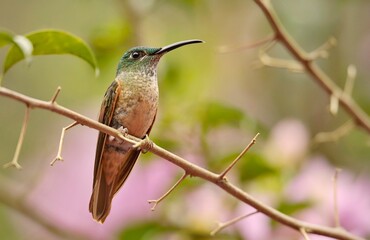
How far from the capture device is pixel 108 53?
1703 millimetres

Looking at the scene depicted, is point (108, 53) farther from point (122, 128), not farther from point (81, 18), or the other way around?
point (81, 18)

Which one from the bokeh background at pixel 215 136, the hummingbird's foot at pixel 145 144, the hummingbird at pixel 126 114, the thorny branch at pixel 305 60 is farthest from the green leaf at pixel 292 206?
the hummingbird's foot at pixel 145 144

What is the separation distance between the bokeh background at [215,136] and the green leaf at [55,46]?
15.6 inches

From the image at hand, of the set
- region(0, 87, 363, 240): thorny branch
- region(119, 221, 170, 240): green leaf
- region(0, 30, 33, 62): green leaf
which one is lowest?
region(0, 87, 363, 240): thorny branch

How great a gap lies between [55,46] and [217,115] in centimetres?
58

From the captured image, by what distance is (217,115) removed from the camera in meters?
1.44

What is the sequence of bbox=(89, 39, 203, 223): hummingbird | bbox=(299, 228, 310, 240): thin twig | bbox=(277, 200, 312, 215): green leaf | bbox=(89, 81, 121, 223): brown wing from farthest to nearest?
bbox=(277, 200, 312, 215): green leaf < bbox=(89, 39, 203, 223): hummingbird < bbox=(89, 81, 121, 223): brown wing < bbox=(299, 228, 310, 240): thin twig

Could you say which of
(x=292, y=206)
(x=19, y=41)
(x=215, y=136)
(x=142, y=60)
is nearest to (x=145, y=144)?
(x=19, y=41)

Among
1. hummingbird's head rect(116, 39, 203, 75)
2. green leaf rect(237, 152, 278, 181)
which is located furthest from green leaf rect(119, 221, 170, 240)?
hummingbird's head rect(116, 39, 203, 75)

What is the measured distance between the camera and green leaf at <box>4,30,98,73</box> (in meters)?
0.89

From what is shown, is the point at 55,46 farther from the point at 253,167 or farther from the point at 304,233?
the point at 253,167

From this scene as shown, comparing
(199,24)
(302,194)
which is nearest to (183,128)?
(302,194)

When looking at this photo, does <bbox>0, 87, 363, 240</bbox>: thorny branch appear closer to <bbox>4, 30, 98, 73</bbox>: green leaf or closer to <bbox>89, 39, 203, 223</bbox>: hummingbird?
<bbox>4, 30, 98, 73</bbox>: green leaf

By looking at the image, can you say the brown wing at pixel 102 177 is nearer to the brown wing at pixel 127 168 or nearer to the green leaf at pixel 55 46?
the brown wing at pixel 127 168
